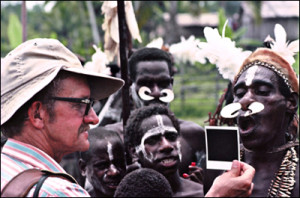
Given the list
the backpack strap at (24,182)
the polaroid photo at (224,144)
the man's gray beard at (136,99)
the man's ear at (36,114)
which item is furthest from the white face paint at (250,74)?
the backpack strap at (24,182)

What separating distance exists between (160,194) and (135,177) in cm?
17

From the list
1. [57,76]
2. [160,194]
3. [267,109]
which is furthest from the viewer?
[267,109]

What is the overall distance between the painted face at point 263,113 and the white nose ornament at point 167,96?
57.7 inches

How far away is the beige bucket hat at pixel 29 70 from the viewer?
2260 mm

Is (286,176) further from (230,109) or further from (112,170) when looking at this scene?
(112,170)

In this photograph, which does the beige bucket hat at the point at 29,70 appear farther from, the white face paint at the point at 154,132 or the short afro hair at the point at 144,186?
the white face paint at the point at 154,132

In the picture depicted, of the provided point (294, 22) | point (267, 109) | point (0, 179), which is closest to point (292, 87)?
point (267, 109)

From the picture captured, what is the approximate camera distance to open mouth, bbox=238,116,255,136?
365cm

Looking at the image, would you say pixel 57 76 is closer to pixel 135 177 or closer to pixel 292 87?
pixel 135 177

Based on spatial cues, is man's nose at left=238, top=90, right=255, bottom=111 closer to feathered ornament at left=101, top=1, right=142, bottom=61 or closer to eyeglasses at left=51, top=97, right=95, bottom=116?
eyeglasses at left=51, top=97, right=95, bottom=116

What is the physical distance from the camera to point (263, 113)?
3646 millimetres

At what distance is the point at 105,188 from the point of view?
4.36 metres

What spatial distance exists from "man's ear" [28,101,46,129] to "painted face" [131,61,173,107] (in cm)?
283

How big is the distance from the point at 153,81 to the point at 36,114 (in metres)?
2.97
